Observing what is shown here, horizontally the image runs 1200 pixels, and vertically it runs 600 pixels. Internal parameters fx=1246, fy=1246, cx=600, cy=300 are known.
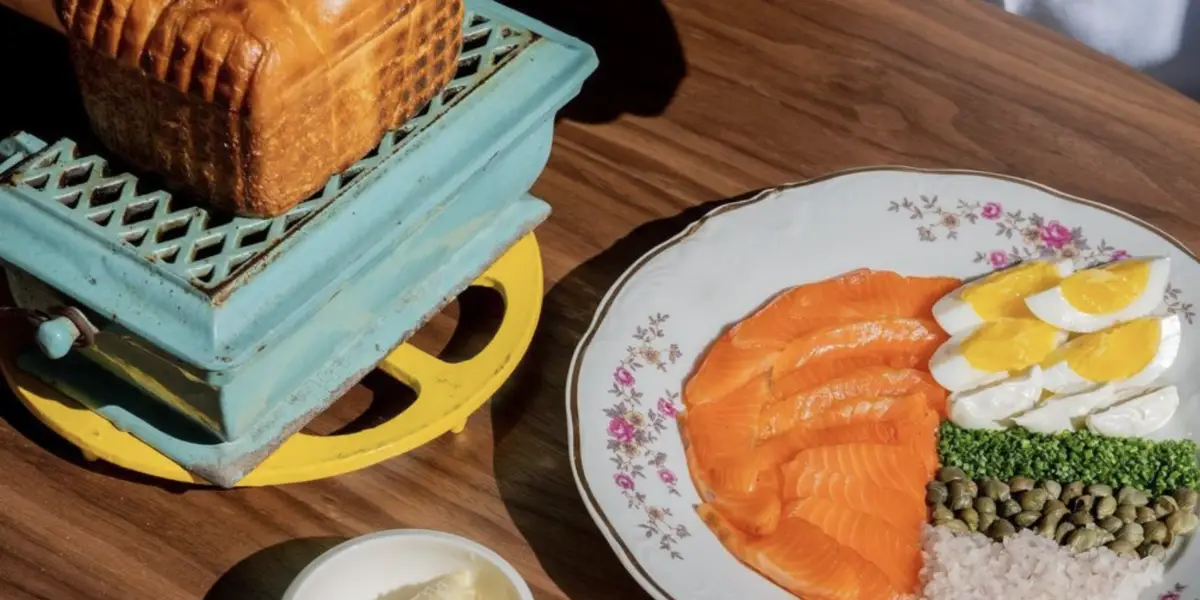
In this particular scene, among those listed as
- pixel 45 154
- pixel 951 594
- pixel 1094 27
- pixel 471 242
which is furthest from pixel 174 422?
pixel 1094 27

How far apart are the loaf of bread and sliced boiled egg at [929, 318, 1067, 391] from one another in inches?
30.6

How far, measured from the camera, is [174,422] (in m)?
1.30

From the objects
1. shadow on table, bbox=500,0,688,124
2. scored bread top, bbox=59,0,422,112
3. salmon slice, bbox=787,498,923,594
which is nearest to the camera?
scored bread top, bbox=59,0,422,112

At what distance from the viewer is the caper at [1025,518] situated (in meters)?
1.53

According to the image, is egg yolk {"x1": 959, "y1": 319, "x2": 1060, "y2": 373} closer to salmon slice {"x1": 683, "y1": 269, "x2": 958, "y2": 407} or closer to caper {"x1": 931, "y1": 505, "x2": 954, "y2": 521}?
salmon slice {"x1": 683, "y1": 269, "x2": 958, "y2": 407}

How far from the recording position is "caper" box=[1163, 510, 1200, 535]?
4.89 feet

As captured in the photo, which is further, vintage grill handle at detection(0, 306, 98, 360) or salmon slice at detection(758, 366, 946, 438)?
salmon slice at detection(758, 366, 946, 438)

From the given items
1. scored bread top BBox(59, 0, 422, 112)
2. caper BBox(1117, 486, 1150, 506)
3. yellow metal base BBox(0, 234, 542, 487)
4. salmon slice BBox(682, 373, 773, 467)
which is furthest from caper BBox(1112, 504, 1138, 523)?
scored bread top BBox(59, 0, 422, 112)

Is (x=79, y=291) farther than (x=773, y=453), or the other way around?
(x=773, y=453)

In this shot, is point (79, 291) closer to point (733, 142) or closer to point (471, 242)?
point (471, 242)

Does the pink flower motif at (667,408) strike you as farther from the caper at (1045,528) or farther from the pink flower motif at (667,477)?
the caper at (1045,528)

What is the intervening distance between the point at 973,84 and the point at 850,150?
29 cm

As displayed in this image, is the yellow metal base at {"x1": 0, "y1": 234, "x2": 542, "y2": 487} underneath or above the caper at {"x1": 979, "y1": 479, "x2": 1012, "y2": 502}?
above

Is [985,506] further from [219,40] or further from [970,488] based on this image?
[219,40]
